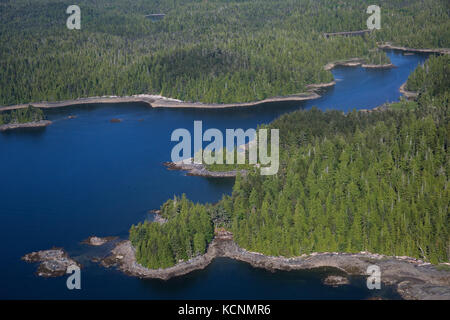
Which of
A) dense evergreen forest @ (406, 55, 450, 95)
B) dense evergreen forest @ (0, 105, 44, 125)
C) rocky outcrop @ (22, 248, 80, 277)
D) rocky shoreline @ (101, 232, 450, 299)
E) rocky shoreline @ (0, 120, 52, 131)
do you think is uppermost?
dense evergreen forest @ (406, 55, 450, 95)

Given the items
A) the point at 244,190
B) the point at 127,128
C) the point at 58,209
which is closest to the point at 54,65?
the point at 127,128

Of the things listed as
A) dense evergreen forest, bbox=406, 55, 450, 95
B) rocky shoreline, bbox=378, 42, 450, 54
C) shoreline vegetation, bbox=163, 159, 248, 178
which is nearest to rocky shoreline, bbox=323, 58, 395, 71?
rocky shoreline, bbox=378, 42, 450, 54

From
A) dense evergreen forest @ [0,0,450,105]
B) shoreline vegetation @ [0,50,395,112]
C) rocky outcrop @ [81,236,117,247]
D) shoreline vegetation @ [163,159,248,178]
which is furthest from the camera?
dense evergreen forest @ [0,0,450,105]

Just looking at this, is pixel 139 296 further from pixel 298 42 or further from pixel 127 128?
pixel 298 42

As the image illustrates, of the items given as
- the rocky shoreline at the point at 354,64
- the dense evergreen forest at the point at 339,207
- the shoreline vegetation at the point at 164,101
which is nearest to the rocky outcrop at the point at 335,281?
the dense evergreen forest at the point at 339,207

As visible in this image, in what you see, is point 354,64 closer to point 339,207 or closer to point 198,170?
point 198,170

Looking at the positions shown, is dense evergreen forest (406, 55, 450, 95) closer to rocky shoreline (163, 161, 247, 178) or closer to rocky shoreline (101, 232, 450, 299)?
rocky shoreline (163, 161, 247, 178)

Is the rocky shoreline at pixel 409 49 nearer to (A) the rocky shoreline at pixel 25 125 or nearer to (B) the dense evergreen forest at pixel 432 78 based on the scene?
(B) the dense evergreen forest at pixel 432 78
